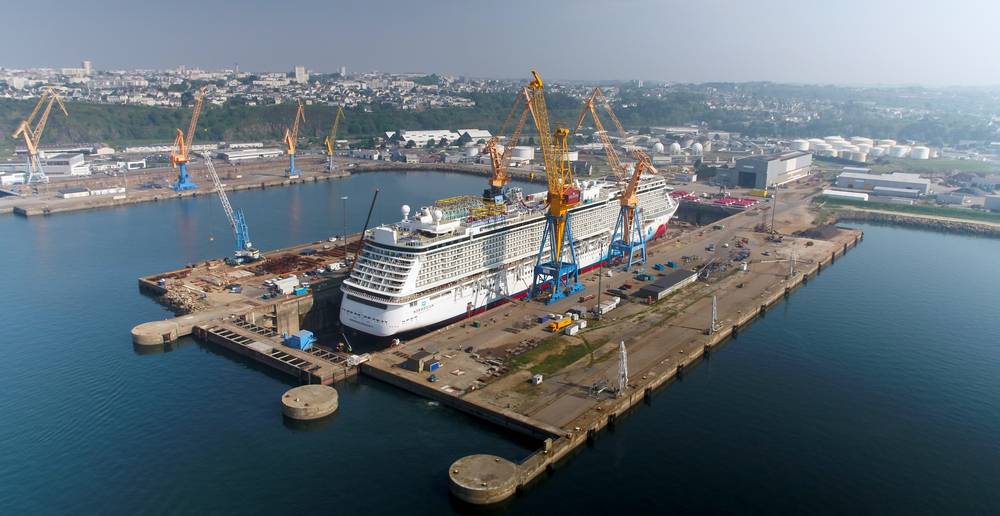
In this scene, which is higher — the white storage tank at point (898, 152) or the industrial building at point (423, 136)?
the industrial building at point (423, 136)

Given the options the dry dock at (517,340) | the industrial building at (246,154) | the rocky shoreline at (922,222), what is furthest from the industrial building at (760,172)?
the industrial building at (246,154)

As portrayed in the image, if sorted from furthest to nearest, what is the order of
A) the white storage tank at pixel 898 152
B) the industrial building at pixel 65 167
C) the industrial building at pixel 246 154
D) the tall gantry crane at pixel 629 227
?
the white storage tank at pixel 898 152
the industrial building at pixel 246 154
the industrial building at pixel 65 167
the tall gantry crane at pixel 629 227

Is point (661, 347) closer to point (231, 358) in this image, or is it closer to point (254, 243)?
point (231, 358)

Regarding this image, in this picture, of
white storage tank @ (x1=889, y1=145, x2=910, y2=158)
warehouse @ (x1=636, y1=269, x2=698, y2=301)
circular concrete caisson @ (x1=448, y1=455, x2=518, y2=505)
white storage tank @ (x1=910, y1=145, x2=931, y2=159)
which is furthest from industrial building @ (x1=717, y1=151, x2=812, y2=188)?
circular concrete caisson @ (x1=448, y1=455, x2=518, y2=505)

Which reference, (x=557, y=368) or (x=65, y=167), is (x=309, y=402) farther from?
(x=65, y=167)

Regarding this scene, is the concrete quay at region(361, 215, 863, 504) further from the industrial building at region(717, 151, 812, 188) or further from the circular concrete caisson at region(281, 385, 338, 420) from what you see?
the industrial building at region(717, 151, 812, 188)

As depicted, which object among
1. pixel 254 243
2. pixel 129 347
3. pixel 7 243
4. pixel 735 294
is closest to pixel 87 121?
pixel 7 243

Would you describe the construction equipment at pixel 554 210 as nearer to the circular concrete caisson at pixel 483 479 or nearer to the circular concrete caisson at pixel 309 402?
the circular concrete caisson at pixel 309 402
